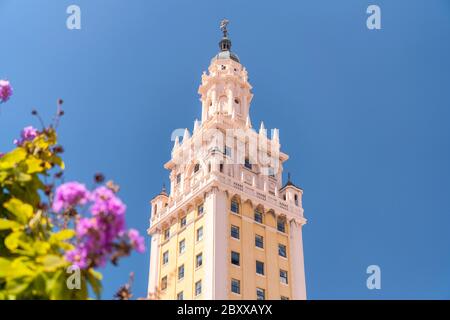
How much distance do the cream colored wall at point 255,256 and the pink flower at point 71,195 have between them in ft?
160

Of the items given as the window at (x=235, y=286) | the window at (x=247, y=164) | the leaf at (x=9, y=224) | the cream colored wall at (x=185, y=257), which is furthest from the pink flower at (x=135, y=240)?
the window at (x=247, y=164)

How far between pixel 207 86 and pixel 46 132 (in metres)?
69.6

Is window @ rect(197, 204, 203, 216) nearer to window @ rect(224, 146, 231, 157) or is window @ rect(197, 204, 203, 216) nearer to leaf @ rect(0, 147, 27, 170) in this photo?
window @ rect(224, 146, 231, 157)

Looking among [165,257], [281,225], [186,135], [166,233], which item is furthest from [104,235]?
[186,135]

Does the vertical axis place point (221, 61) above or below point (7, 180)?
above

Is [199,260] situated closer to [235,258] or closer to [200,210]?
[235,258]

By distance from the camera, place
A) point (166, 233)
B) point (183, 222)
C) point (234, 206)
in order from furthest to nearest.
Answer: point (166, 233), point (183, 222), point (234, 206)

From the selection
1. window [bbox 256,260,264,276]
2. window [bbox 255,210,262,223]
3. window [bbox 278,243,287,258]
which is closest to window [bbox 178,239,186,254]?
window [bbox 256,260,264,276]

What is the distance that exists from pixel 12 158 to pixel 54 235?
1.97 metres

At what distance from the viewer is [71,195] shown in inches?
338

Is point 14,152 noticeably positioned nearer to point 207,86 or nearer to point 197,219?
point 197,219
